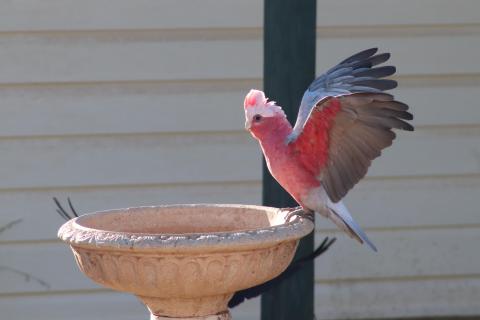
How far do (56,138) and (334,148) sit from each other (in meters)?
2.37

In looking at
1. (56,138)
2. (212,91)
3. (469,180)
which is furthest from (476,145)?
(56,138)

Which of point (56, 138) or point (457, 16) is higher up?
point (457, 16)

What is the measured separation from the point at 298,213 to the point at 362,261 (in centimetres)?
225

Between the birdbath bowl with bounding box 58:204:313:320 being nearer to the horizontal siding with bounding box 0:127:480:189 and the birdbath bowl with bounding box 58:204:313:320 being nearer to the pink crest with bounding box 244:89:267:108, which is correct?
the pink crest with bounding box 244:89:267:108

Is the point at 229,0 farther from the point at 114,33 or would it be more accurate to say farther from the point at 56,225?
the point at 56,225

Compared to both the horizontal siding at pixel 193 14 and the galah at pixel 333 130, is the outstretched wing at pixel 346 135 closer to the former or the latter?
the galah at pixel 333 130

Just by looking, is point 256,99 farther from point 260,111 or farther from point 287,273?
point 287,273

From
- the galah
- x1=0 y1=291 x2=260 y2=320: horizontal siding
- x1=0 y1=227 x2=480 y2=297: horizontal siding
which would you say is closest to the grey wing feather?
the galah

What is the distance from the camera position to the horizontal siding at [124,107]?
5348mm

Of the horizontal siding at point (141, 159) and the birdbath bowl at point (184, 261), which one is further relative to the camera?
the horizontal siding at point (141, 159)

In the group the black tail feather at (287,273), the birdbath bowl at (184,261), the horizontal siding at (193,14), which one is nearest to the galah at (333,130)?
the black tail feather at (287,273)

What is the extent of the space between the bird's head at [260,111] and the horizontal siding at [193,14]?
2069 millimetres

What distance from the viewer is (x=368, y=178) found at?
5531 mm

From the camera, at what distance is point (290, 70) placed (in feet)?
11.2
